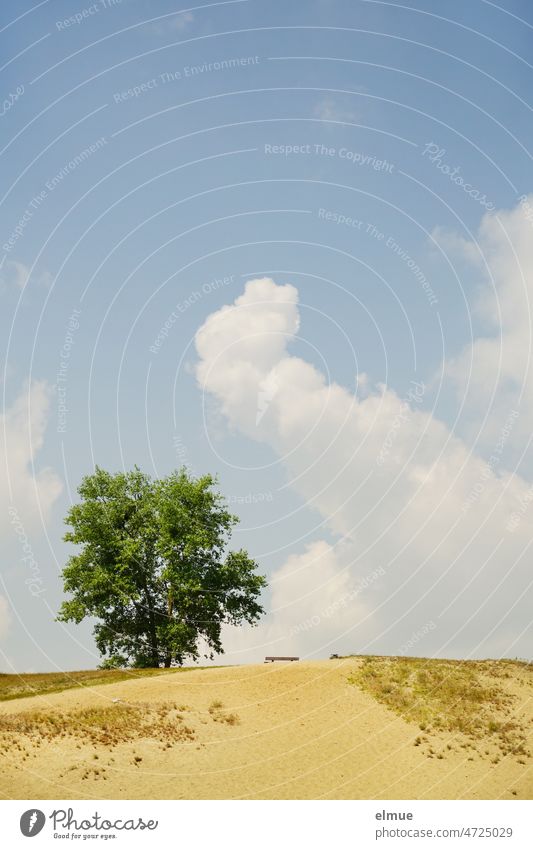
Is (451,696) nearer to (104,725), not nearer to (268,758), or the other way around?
(268,758)

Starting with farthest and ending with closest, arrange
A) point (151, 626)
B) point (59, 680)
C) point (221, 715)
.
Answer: point (151, 626) < point (59, 680) < point (221, 715)

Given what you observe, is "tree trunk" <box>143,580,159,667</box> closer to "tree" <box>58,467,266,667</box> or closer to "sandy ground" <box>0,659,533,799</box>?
"tree" <box>58,467,266,667</box>

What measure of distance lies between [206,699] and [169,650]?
67.0 feet

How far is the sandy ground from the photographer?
86.8 feet

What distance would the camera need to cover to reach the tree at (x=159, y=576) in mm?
57062

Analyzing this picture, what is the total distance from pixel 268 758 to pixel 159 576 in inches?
1187

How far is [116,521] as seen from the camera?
62031 mm

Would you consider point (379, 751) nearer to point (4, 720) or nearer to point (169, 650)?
point (4, 720)

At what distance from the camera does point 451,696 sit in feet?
126

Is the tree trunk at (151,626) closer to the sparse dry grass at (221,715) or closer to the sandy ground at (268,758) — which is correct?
the sandy ground at (268,758)

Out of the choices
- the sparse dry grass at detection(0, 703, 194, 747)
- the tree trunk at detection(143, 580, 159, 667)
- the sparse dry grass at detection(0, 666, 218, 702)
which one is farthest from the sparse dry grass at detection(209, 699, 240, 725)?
the tree trunk at detection(143, 580, 159, 667)

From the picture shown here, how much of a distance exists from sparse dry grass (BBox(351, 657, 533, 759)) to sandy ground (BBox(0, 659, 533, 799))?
0.81 meters

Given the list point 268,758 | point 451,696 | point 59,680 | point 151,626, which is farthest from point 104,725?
point 151,626

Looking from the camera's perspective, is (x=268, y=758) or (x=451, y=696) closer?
(x=268, y=758)
